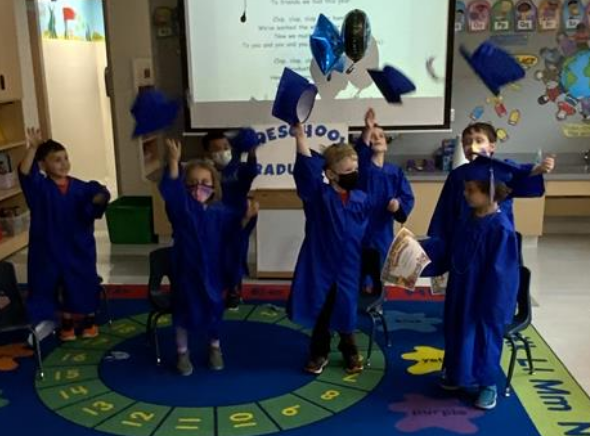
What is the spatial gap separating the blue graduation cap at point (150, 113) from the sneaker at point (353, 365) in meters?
1.45

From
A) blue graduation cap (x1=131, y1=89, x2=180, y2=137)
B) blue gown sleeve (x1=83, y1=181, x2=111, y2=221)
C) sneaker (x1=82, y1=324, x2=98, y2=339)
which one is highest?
blue graduation cap (x1=131, y1=89, x2=180, y2=137)

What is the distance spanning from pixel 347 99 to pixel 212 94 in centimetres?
105

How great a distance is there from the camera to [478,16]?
517 cm

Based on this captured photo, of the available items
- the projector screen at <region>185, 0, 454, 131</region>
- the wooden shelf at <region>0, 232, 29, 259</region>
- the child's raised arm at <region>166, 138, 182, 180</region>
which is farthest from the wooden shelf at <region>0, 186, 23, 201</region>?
the child's raised arm at <region>166, 138, 182, 180</region>

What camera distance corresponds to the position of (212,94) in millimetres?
5023

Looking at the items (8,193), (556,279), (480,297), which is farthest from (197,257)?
(8,193)

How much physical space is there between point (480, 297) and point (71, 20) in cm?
665

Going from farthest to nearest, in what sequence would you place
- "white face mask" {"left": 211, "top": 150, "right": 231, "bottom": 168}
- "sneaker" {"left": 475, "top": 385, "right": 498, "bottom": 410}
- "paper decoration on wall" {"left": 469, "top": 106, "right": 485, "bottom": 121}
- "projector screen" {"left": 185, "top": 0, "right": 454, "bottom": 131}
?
"paper decoration on wall" {"left": 469, "top": 106, "right": 485, "bottom": 121} < "projector screen" {"left": 185, "top": 0, "right": 454, "bottom": 131} < "white face mask" {"left": 211, "top": 150, "right": 231, "bottom": 168} < "sneaker" {"left": 475, "top": 385, "right": 498, "bottom": 410}

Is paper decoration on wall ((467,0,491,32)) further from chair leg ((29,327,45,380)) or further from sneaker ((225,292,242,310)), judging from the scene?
chair leg ((29,327,45,380))

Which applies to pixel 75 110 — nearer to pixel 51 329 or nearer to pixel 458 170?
pixel 51 329

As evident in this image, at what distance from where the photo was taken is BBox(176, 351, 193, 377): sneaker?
3.06 m

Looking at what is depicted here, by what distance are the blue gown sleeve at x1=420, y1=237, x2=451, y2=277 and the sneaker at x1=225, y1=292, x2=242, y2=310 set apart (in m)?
1.09

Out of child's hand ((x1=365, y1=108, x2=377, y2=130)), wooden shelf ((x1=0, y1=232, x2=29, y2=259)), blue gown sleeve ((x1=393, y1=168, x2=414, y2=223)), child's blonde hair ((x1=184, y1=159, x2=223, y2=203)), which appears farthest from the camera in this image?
wooden shelf ((x1=0, y1=232, x2=29, y2=259))

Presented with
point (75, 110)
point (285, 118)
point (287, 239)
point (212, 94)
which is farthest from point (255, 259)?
point (75, 110)
